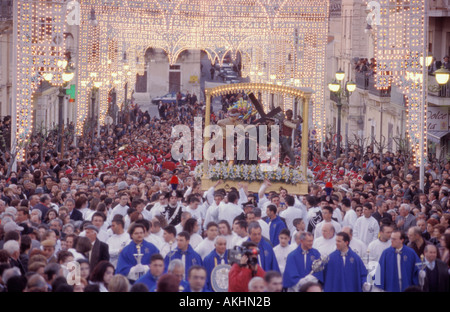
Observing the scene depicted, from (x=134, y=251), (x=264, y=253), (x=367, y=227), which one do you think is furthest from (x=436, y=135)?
(x=134, y=251)

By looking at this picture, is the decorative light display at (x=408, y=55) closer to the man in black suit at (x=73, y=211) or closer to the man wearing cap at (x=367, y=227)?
the man wearing cap at (x=367, y=227)

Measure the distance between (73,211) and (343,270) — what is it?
592cm

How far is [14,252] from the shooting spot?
12070mm

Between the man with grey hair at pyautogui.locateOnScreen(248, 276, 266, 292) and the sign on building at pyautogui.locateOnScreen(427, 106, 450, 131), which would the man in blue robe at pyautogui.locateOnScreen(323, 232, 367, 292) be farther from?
the sign on building at pyautogui.locateOnScreen(427, 106, 450, 131)

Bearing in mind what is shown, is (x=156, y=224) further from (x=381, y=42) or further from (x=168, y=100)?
(x=168, y=100)

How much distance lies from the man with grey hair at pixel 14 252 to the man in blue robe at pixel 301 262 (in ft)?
10.7

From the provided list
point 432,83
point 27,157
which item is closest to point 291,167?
point 27,157

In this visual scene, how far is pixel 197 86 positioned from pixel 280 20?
39.4 meters

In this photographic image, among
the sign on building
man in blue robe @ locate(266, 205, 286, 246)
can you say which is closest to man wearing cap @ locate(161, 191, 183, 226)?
man in blue robe @ locate(266, 205, 286, 246)

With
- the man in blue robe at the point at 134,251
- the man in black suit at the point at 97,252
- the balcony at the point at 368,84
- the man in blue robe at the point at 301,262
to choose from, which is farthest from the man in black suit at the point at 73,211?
the balcony at the point at 368,84

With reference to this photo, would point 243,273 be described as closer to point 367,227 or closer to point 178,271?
point 178,271

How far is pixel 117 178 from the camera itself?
2338 centimetres

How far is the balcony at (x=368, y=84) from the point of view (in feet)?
137

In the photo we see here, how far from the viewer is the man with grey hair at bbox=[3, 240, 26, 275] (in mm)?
11988
